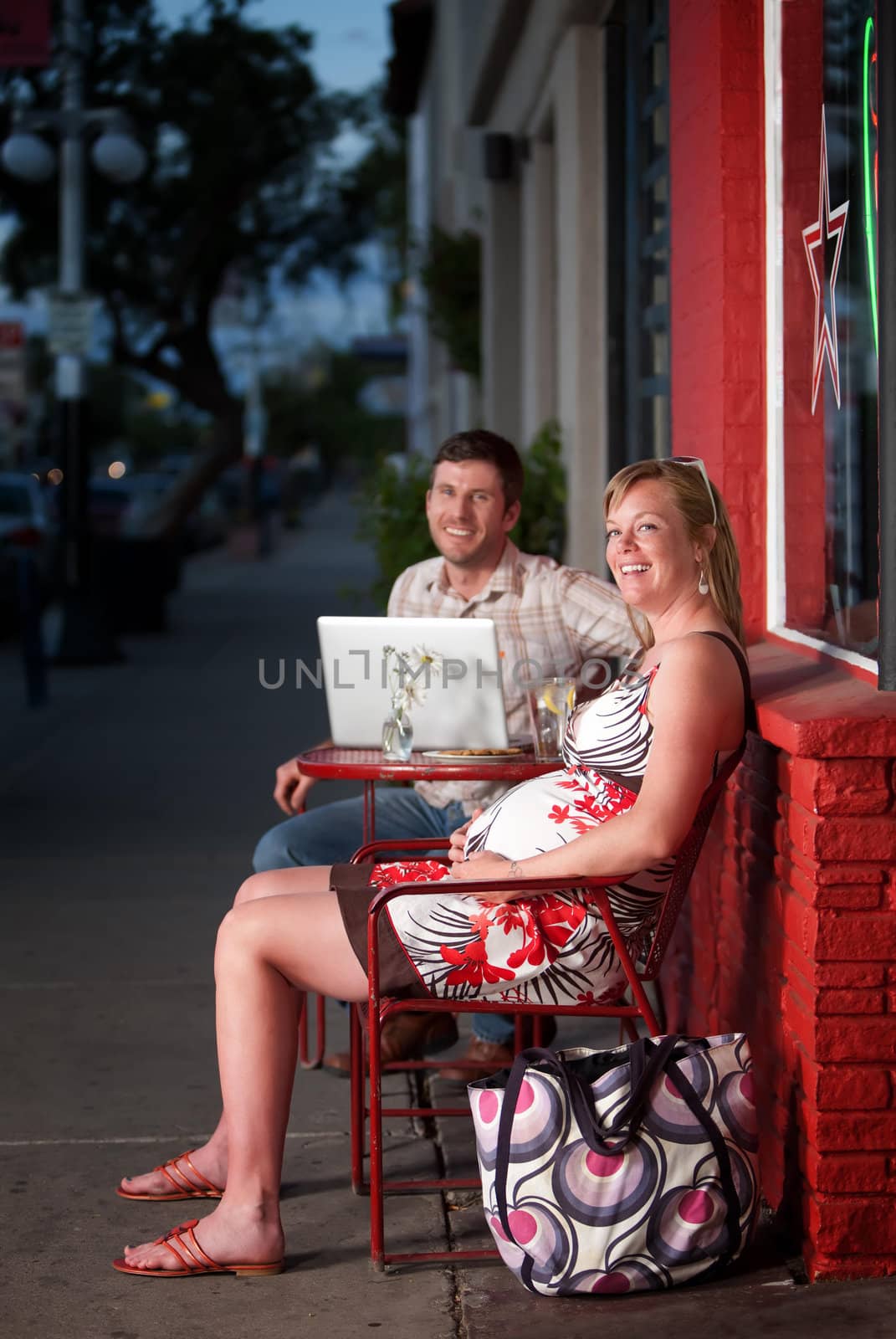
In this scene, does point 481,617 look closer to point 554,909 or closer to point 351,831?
point 351,831

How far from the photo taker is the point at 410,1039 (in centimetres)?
488

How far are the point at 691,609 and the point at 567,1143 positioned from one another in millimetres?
1111

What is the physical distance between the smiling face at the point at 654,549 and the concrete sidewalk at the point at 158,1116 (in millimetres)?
1382

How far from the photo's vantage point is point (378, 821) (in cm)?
469

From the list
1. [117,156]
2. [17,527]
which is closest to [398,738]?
[117,156]

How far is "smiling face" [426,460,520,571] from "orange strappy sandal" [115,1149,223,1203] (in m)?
1.74

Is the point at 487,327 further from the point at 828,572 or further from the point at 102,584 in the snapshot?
the point at 828,572

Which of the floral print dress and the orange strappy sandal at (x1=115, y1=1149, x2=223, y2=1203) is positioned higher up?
the floral print dress

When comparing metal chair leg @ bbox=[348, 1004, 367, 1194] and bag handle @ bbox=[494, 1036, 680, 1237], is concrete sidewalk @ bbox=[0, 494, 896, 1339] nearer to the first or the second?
metal chair leg @ bbox=[348, 1004, 367, 1194]

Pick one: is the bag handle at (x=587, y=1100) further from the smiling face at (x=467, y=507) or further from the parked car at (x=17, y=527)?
the parked car at (x=17, y=527)

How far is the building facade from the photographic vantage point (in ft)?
10.8

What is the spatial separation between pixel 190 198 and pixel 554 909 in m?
19.0

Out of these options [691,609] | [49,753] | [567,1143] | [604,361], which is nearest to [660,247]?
[604,361]

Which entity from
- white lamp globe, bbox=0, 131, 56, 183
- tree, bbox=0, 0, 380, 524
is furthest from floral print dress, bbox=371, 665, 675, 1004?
tree, bbox=0, 0, 380, 524
